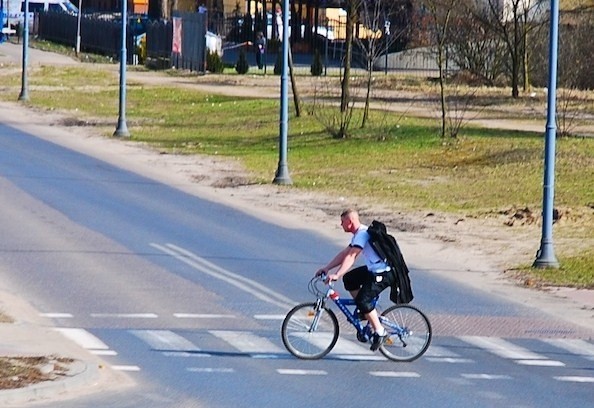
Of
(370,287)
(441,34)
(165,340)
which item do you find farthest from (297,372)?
(441,34)

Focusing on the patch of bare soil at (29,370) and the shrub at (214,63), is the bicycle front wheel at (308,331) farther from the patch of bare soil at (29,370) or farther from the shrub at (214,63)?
the shrub at (214,63)

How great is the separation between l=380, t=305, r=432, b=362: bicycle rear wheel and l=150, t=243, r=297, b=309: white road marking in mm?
2984

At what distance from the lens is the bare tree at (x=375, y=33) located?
38031 mm

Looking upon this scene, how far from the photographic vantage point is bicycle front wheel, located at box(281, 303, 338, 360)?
1337 centimetres

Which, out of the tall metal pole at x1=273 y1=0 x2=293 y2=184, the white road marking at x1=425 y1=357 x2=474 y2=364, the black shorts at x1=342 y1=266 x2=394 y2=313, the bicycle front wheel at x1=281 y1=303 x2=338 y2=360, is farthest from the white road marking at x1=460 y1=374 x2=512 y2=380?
the tall metal pole at x1=273 y1=0 x2=293 y2=184

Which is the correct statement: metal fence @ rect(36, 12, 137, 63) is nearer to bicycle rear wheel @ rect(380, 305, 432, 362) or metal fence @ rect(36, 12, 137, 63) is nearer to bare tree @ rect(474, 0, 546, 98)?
bare tree @ rect(474, 0, 546, 98)

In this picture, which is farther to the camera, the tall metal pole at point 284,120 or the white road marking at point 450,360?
the tall metal pole at point 284,120

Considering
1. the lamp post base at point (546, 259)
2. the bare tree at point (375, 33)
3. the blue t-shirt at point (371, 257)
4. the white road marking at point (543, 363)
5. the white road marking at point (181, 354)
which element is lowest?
the white road marking at point (181, 354)

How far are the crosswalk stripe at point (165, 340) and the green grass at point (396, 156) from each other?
21.2ft

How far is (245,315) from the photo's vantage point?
15773 millimetres

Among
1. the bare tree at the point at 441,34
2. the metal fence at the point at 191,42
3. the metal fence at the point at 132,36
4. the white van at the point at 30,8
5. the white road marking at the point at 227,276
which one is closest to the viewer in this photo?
the white road marking at the point at 227,276

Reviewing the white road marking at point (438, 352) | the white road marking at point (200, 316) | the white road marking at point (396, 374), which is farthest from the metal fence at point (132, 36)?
the white road marking at point (396, 374)

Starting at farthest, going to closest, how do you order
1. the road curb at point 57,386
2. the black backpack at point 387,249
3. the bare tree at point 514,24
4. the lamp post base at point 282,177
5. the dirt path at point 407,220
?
the bare tree at point 514,24 < the lamp post base at point 282,177 < the dirt path at point 407,220 < the black backpack at point 387,249 < the road curb at point 57,386

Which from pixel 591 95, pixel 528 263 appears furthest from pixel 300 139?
pixel 528 263
